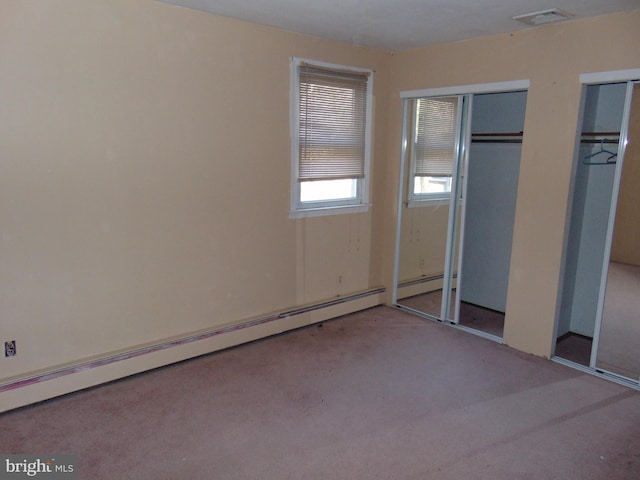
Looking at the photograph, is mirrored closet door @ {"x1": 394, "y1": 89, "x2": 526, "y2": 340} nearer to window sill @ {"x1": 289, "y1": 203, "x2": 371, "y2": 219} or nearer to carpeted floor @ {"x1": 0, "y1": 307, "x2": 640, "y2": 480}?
window sill @ {"x1": 289, "y1": 203, "x2": 371, "y2": 219}

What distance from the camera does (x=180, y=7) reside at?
10.5 ft

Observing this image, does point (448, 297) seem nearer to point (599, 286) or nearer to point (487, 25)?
point (599, 286)

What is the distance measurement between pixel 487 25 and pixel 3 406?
4033mm

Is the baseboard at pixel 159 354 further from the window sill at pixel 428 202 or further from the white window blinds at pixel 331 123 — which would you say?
the white window blinds at pixel 331 123

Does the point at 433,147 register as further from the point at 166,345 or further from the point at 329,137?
the point at 166,345

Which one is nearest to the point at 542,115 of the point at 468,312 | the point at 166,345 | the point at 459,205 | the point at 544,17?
the point at 544,17

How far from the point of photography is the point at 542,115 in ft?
11.7

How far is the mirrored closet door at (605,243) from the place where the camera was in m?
3.31

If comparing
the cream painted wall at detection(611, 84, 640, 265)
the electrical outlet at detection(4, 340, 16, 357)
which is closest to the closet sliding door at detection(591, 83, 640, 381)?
the cream painted wall at detection(611, 84, 640, 265)

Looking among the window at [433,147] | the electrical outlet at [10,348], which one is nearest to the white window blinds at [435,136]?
the window at [433,147]

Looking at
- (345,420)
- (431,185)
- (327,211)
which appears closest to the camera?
(345,420)

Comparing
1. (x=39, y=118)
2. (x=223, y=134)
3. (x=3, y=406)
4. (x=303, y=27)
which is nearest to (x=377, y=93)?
(x=303, y=27)

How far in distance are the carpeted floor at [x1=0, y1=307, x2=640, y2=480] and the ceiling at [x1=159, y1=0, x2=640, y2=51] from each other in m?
2.48

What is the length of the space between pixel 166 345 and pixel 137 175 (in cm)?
122
